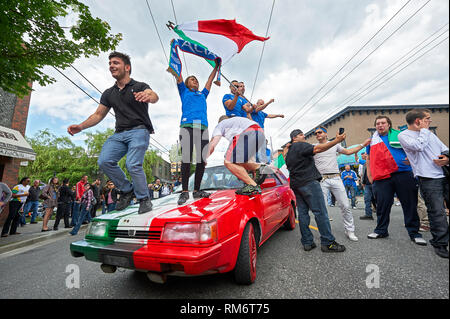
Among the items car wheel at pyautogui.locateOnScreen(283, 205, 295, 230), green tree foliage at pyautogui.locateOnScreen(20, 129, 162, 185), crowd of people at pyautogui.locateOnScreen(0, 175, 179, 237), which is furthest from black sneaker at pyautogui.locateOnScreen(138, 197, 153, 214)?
green tree foliage at pyautogui.locateOnScreen(20, 129, 162, 185)

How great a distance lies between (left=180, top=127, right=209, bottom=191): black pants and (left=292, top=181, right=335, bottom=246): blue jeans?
1531 millimetres

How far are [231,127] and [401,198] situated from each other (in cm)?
277

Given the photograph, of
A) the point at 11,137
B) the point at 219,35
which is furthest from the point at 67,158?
the point at 219,35

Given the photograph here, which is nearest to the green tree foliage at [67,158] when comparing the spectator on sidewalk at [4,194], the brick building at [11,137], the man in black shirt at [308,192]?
the brick building at [11,137]

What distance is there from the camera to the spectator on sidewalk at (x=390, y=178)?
299 cm

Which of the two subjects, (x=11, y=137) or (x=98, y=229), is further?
(x=11, y=137)

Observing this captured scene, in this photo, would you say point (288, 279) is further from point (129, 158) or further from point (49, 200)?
point (49, 200)

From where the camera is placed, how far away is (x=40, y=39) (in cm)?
384

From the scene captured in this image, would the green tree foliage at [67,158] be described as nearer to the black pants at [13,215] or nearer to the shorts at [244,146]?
the black pants at [13,215]

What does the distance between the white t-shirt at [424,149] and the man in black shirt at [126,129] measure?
2679mm

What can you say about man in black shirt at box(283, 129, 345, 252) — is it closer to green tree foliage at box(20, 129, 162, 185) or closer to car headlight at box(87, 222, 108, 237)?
car headlight at box(87, 222, 108, 237)
